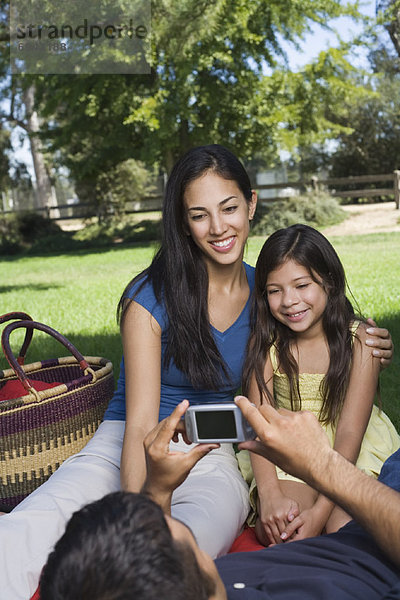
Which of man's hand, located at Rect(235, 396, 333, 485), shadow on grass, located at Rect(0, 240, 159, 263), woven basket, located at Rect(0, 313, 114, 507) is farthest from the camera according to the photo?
shadow on grass, located at Rect(0, 240, 159, 263)

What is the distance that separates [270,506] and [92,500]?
70cm

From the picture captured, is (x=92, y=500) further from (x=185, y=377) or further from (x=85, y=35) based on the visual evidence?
(x=85, y=35)

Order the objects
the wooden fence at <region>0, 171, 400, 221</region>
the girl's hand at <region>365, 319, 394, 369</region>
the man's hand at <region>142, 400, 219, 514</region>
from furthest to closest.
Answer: the wooden fence at <region>0, 171, 400, 221</region>, the girl's hand at <region>365, 319, 394, 369</region>, the man's hand at <region>142, 400, 219, 514</region>

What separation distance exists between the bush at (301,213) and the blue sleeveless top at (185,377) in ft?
54.3

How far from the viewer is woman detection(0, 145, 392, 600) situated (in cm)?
259

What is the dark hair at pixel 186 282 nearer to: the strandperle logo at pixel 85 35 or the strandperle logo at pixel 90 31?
the strandperle logo at pixel 85 35

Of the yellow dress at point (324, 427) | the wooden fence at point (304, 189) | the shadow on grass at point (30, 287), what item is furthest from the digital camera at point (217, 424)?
the wooden fence at point (304, 189)

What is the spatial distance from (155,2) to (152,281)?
17.5 meters

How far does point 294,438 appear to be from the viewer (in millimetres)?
1634

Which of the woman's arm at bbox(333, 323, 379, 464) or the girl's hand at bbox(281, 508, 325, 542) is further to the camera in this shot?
the woman's arm at bbox(333, 323, 379, 464)

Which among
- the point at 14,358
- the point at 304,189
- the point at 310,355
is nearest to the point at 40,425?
the point at 14,358

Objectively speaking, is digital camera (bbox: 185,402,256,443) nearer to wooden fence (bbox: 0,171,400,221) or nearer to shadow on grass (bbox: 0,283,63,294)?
shadow on grass (bbox: 0,283,63,294)

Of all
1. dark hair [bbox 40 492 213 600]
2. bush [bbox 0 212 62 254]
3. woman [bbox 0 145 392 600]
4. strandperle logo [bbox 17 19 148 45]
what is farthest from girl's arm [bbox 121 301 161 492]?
bush [bbox 0 212 62 254]

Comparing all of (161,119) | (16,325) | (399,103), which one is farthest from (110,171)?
(16,325)
